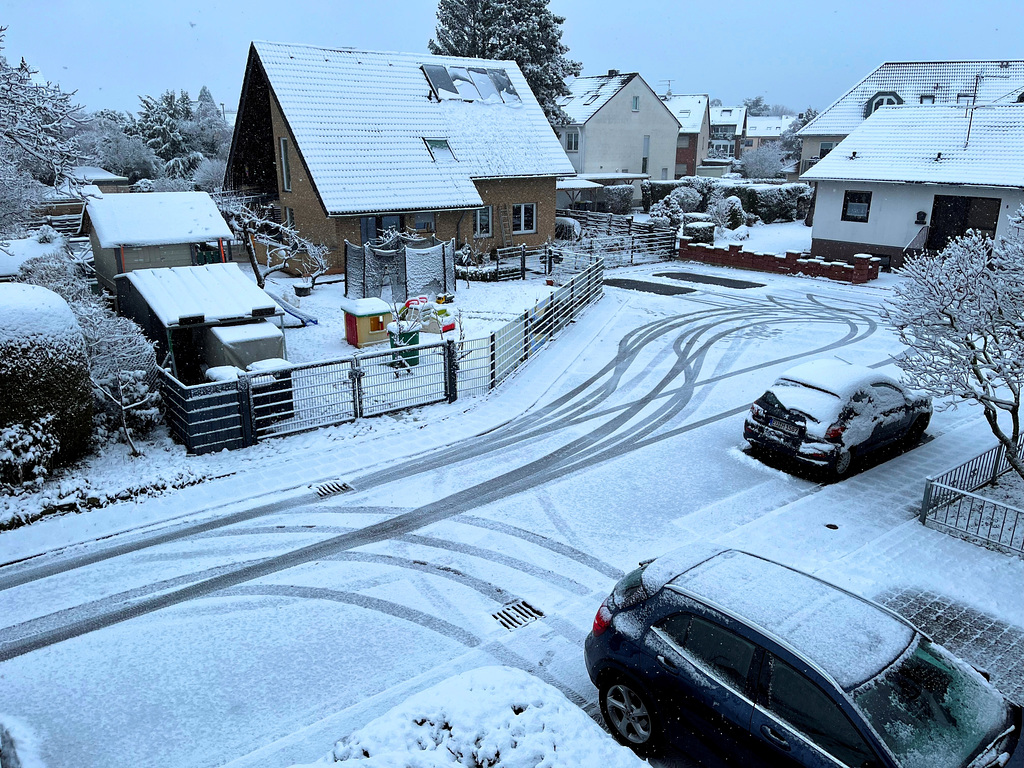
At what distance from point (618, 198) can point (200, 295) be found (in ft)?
116

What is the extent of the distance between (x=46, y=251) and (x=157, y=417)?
43.3ft

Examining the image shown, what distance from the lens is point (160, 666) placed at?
23.9ft

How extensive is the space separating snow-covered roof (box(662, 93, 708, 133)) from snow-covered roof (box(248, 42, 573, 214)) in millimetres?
32991

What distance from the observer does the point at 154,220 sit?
18.1 meters

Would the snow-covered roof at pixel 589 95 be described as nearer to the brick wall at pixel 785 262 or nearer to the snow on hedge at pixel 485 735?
the brick wall at pixel 785 262

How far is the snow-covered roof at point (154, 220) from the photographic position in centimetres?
1747

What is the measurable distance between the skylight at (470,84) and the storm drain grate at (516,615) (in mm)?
26320

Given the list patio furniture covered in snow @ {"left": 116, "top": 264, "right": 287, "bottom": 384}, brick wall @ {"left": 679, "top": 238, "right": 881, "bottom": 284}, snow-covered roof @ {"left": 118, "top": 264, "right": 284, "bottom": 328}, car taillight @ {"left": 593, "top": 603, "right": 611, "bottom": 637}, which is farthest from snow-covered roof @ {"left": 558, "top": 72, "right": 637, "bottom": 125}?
car taillight @ {"left": 593, "top": 603, "right": 611, "bottom": 637}

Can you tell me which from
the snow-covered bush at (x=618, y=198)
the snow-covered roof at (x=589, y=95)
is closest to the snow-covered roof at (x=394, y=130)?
the snow-covered bush at (x=618, y=198)

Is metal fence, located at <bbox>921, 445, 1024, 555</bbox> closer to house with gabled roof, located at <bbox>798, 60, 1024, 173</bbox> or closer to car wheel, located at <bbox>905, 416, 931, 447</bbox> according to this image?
car wheel, located at <bbox>905, 416, 931, 447</bbox>

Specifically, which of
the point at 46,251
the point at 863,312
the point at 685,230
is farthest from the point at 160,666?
the point at 685,230

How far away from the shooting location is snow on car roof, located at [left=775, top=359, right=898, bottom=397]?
38.8 ft

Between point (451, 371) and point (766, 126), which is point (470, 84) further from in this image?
point (766, 126)

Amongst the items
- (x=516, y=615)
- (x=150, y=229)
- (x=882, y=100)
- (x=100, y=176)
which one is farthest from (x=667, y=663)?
(x=100, y=176)
